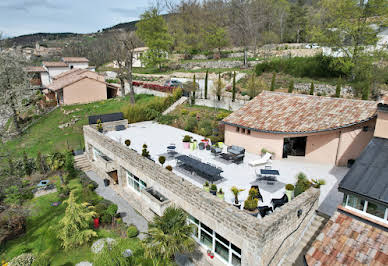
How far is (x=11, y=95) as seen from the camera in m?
Answer: 35.6

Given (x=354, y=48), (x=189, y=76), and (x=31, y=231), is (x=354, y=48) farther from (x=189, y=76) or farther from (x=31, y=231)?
→ (x=31, y=231)

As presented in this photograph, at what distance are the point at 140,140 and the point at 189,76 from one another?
103ft

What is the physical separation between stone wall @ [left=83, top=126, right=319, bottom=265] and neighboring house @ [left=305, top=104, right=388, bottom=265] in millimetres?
1291

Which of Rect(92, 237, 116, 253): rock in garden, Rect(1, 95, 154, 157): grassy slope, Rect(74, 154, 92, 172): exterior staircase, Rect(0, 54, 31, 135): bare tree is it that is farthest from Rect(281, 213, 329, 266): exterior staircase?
Rect(0, 54, 31, 135): bare tree

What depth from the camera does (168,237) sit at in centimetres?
987

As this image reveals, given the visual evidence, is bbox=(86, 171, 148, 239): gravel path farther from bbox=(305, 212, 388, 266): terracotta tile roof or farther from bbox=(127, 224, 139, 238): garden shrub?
bbox=(305, 212, 388, 266): terracotta tile roof

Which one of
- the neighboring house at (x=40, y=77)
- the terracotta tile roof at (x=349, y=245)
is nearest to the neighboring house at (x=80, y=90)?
the neighboring house at (x=40, y=77)

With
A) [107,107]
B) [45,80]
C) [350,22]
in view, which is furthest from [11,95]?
[350,22]

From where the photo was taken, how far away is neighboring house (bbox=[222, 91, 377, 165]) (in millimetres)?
15188

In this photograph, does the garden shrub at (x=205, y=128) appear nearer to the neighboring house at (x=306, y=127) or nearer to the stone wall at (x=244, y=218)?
the neighboring house at (x=306, y=127)

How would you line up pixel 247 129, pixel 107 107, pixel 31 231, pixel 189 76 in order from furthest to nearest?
pixel 189 76 < pixel 107 107 < pixel 247 129 < pixel 31 231

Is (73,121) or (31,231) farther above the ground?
(73,121)

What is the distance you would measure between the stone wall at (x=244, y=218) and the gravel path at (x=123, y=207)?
3111mm

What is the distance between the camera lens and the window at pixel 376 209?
8.38 metres
